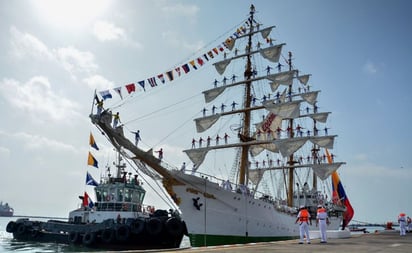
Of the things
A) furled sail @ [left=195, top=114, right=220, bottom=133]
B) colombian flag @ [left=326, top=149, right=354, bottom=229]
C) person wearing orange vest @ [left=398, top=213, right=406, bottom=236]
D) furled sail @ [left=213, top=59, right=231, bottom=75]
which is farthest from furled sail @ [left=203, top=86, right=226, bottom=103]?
colombian flag @ [left=326, top=149, right=354, bottom=229]

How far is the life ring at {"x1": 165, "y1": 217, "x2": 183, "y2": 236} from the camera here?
3052cm

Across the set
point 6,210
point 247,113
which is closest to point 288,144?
point 247,113

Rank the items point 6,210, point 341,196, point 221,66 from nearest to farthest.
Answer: point 221,66, point 341,196, point 6,210

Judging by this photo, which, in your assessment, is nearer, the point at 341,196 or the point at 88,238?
the point at 88,238

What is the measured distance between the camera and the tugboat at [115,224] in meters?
30.3

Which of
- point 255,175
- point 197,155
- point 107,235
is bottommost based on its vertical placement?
point 107,235

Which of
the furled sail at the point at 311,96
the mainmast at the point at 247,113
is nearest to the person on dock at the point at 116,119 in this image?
the mainmast at the point at 247,113

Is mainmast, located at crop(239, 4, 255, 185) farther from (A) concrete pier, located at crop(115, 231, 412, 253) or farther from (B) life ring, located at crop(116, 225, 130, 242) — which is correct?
(A) concrete pier, located at crop(115, 231, 412, 253)

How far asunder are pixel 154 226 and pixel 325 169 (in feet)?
86.6

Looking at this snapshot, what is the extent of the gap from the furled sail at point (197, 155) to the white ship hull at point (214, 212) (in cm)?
900

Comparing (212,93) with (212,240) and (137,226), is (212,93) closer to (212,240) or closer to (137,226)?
(137,226)

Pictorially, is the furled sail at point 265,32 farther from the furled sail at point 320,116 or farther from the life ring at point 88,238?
the life ring at point 88,238

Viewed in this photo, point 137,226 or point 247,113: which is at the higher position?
point 247,113

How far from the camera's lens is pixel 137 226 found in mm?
30328
